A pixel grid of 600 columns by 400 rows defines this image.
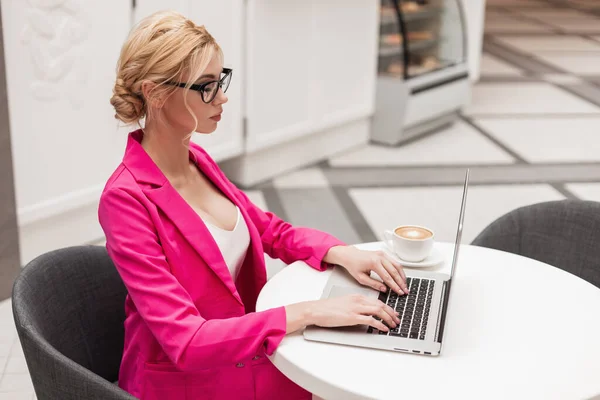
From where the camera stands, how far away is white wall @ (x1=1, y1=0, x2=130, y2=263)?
10.8 ft

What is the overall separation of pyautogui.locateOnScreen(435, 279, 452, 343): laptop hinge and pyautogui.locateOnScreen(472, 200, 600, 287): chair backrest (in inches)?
20.3

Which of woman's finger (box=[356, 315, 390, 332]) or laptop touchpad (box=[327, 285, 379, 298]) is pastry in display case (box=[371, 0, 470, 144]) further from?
woman's finger (box=[356, 315, 390, 332])

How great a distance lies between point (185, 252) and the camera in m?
1.74

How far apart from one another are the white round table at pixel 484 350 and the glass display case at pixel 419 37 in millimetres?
3857

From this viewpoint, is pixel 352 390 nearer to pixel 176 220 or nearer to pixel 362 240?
pixel 176 220

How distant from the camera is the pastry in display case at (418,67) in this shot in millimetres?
5578

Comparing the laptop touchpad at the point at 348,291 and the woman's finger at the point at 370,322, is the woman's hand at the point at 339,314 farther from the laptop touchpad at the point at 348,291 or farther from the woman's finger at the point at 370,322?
the laptop touchpad at the point at 348,291

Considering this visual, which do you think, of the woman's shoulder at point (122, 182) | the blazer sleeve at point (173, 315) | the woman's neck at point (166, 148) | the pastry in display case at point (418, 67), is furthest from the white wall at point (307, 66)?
the blazer sleeve at point (173, 315)

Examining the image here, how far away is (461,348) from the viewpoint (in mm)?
1611

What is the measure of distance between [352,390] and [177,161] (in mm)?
668

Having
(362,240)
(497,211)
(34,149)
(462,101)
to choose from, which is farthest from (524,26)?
(34,149)

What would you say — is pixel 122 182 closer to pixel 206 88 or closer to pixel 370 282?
pixel 206 88

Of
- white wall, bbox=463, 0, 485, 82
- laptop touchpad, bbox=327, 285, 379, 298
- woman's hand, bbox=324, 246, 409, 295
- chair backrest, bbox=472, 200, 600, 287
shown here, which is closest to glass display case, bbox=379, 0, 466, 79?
white wall, bbox=463, 0, 485, 82

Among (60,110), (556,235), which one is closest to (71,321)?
(556,235)
